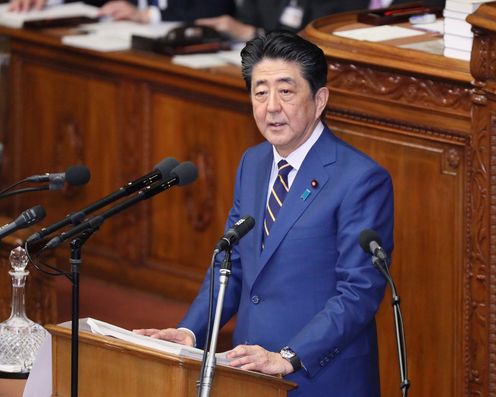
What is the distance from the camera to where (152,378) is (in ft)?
11.6

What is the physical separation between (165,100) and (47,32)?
3.63 ft

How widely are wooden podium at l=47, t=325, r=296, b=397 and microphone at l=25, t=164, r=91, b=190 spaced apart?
40 cm

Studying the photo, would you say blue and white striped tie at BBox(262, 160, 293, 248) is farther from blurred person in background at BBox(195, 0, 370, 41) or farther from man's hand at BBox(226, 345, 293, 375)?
blurred person in background at BBox(195, 0, 370, 41)

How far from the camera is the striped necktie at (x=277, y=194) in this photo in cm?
401

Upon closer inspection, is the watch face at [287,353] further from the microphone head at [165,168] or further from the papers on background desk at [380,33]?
the papers on background desk at [380,33]

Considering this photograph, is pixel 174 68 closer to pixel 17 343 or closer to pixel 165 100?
pixel 165 100

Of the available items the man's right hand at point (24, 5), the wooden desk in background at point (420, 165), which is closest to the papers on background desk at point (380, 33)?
the wooden desk in background at point (420, 165)

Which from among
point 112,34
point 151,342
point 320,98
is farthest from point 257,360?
point 112,34

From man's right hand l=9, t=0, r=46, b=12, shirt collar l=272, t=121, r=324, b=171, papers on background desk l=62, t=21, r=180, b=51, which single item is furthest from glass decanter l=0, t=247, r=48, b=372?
man's right hand l=9, t=0, r=46, b=12

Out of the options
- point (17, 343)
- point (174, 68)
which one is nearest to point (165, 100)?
point (174, 68)

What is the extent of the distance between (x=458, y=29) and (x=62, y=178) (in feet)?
5.83

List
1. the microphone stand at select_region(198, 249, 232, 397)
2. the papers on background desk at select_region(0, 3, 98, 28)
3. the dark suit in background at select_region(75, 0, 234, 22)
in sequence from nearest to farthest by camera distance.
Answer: the microphone stand at select_region(198, 249, 232, 397)
the papers on background desk at select_region(0, 3, 98, 28)
the dark suit in background at select_region(75, 0, 234, 22)

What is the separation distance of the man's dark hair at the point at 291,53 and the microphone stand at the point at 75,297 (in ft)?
2.55

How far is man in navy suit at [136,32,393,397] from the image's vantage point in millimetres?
3818
